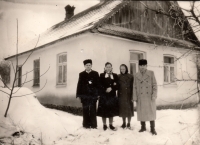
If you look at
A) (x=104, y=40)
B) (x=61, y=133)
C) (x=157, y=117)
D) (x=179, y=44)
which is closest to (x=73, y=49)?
(x=104, y=40)

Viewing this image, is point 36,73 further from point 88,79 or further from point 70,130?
point 70,130

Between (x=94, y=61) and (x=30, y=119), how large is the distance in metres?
1.40

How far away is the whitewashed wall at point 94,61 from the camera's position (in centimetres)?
390

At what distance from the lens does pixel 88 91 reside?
3648mm

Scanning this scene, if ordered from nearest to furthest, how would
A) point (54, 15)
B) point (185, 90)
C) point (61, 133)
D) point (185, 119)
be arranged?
point (61, 133) → point (54, 15) → point (185, 119) → point (185, 90)

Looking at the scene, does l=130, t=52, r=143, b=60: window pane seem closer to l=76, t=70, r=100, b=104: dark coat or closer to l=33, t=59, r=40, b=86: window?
l=76, t=70, r=100, b=104: dark coat

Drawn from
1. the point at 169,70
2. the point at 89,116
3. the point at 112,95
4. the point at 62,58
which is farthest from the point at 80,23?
the point at 169,70

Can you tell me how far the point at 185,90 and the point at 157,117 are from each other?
1036mm

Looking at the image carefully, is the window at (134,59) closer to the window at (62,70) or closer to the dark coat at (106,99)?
the dark coat at (106,99)

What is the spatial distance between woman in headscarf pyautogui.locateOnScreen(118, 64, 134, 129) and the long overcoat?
0.15 meters

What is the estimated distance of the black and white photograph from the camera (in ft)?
10.8

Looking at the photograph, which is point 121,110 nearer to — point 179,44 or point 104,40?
point 104,40

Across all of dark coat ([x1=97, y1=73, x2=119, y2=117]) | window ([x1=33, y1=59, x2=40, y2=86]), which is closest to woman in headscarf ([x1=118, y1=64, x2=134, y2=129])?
dark coat ([x1=97, y1=73, x2=119, y2=117])

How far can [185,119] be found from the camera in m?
3.78
